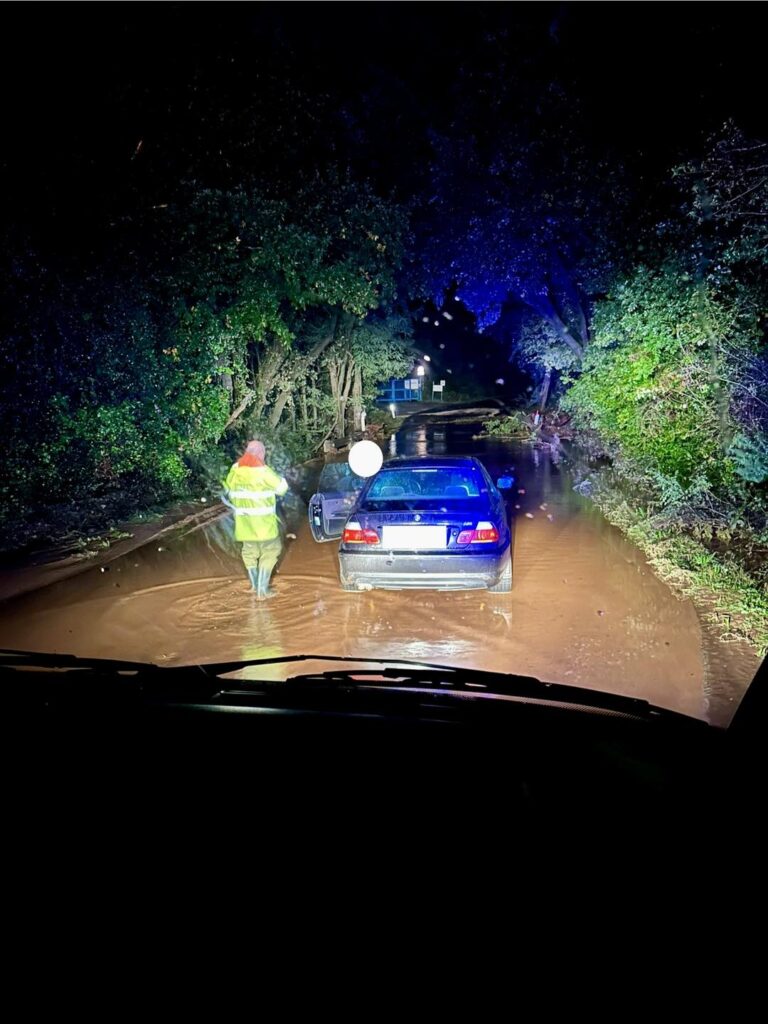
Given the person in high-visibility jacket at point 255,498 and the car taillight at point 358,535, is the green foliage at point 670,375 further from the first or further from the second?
the person in high-visibility jacket at point 255,498

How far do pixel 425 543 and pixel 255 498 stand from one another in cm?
200

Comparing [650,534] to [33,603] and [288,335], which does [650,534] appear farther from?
[288,335]

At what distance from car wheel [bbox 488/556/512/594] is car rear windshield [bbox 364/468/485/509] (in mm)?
797

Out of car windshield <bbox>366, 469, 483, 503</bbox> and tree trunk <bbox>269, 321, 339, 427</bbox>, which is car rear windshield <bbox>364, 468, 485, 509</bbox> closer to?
car windshield <bbox>366, 469, 483, 503</bbox>

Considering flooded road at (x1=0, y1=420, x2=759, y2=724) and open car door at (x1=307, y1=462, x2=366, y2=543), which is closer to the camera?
flooded road at (x1=0, y1=420, x2=759, y2=724)

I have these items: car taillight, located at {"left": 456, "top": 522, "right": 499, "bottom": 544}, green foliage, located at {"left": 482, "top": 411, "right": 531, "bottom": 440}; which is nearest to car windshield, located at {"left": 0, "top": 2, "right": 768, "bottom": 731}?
car taillight, located at {"left": 456, "top": 522, "right": 499, "bottom": 544}

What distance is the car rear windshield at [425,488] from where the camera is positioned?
7230 mm

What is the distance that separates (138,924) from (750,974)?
1.33 meters

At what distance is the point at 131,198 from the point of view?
1237 centimetres

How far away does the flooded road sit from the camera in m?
5.64

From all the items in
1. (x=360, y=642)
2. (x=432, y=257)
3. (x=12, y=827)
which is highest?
(x=432, y=257)

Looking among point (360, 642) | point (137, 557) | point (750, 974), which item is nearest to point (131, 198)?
point (137, 557)

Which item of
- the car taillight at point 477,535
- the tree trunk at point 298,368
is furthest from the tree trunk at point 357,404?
the car taillight at point 477,535

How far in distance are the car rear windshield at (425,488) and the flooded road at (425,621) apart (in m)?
1.20
